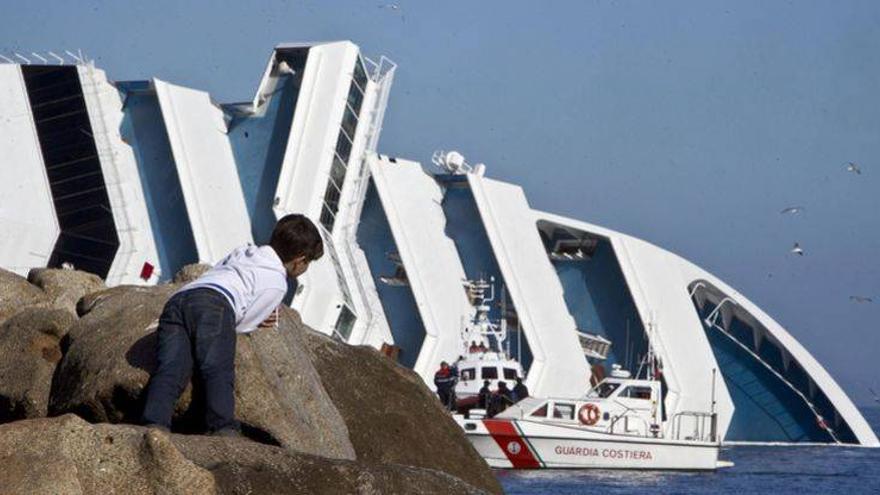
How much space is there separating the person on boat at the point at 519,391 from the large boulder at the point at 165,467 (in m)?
31.9

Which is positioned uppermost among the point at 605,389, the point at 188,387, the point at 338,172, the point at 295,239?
the point at 338,172

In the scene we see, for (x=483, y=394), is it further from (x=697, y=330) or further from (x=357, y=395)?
(x=357, y=395)

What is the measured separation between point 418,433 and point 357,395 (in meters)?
0.48

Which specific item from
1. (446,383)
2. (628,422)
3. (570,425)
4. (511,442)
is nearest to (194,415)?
(511,442)

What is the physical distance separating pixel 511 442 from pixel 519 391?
3.88 meters

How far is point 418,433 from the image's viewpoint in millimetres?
12070

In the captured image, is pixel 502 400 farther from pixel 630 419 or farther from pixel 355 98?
pixel 355 98

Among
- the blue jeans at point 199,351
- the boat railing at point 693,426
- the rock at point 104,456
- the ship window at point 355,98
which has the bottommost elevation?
the rock at point 104,456

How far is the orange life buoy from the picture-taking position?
3828cm

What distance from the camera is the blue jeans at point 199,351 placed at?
8781 millimetres

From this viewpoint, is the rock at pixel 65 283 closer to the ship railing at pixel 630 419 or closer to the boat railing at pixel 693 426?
the ship railing at pixel 630 419

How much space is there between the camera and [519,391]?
40.3m

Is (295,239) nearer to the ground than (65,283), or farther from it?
nearer to the ground

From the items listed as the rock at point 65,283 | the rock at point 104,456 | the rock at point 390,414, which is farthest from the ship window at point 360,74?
the rock at point 104,456
